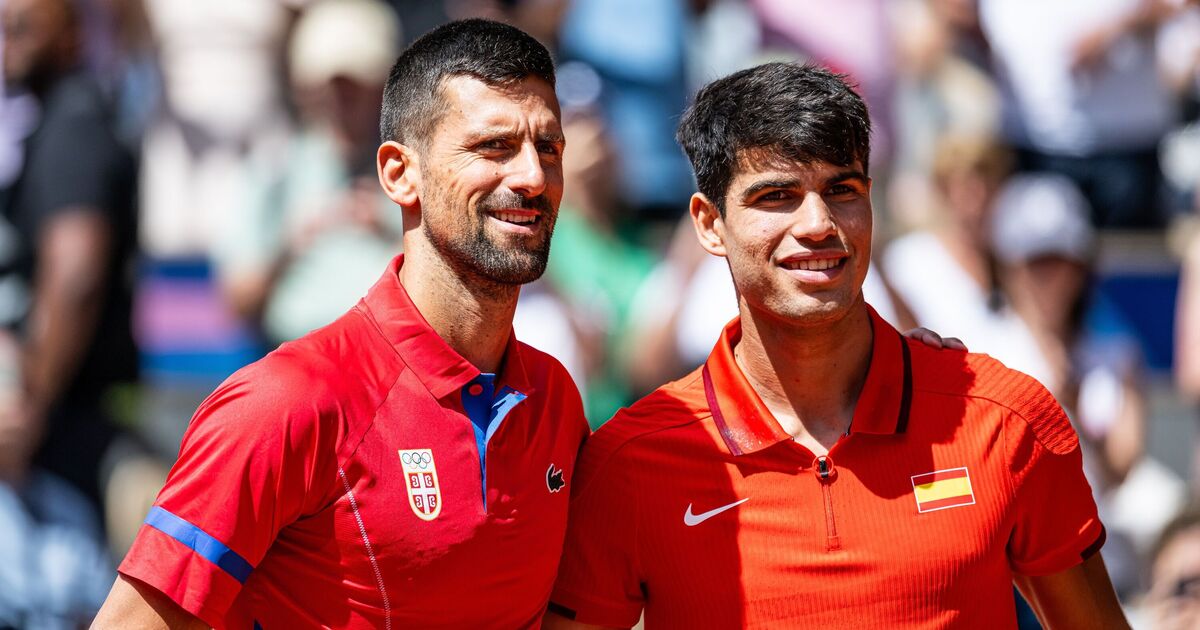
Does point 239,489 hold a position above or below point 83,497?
above

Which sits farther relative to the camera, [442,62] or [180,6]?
[180,6]

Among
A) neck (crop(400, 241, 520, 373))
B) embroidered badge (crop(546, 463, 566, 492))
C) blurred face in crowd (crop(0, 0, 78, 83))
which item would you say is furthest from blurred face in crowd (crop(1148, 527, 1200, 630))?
blurred face in crowd (crop(0, 0, 78, 83))

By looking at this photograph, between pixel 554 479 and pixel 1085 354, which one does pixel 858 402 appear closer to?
pixel 554 479

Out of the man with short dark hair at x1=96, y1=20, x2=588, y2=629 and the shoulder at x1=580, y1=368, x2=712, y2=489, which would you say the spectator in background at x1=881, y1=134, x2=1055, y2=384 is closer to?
the shoulder at x1=580, y1=368, x2=712, y2=489

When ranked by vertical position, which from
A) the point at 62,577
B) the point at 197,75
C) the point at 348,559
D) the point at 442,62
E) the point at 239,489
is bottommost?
the point at 62,577

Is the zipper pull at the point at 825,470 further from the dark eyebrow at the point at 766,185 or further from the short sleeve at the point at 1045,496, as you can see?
the dark eyebrow at the point at 766,185

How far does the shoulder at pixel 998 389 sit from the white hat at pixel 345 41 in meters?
3.57

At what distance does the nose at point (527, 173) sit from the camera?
2.85m

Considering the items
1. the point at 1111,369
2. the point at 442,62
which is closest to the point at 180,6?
the point at 442,62

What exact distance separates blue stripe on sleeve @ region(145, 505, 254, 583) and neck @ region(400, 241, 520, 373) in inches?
24.5

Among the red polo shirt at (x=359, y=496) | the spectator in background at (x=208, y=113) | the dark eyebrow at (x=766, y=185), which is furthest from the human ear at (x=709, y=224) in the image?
the spectator in background at (x=208, y=113)

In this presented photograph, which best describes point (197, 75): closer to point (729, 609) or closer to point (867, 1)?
point (867, 1)

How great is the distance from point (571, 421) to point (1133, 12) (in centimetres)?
399

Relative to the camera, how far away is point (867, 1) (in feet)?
19.9
